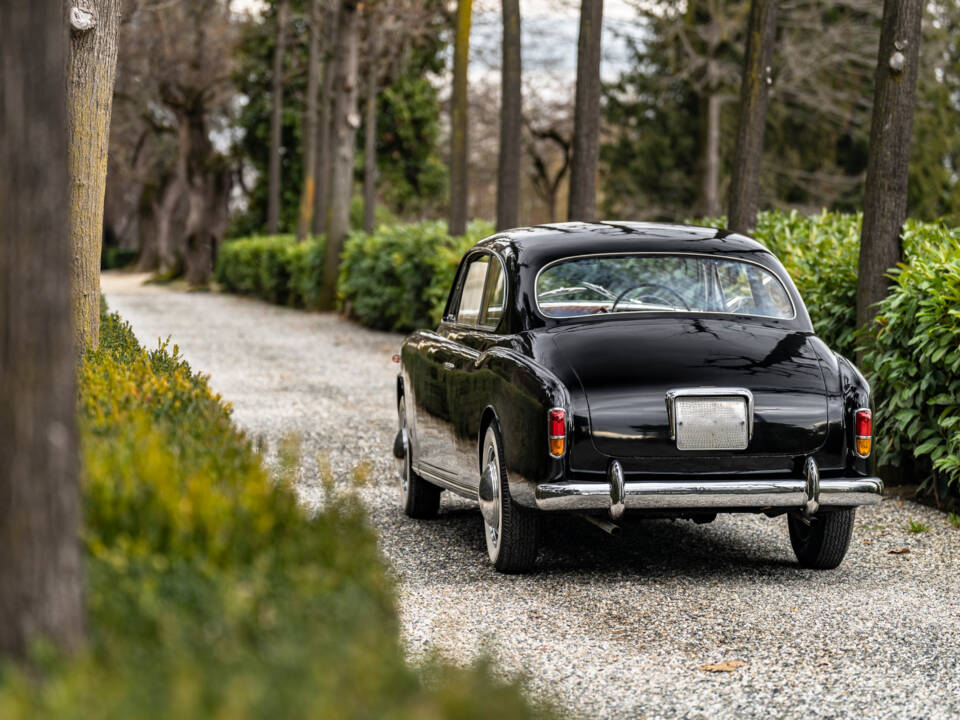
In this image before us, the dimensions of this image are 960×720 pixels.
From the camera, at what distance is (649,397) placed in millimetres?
6344

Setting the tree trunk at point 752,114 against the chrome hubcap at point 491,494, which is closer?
the chrome hubcap at point 491,494

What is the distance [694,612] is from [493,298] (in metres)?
2.39

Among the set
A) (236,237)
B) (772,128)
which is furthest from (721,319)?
(236,237)

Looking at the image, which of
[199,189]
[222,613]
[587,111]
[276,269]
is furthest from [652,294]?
[199,189]

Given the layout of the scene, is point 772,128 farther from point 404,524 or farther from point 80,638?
point 80,638

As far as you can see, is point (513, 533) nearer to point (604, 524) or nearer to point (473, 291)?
point (604, 524)

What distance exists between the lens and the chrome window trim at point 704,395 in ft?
20.8

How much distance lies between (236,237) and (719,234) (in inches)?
1782

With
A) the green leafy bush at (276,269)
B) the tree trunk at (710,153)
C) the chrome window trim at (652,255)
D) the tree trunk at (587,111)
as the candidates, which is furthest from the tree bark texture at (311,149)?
the chrome window trim at (652,255)

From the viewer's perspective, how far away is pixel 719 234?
26.0 feet

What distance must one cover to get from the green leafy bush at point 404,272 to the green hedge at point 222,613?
57.7 ft

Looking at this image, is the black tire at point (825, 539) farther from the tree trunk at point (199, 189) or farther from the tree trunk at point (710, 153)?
the tree trunk at point (199, 189)

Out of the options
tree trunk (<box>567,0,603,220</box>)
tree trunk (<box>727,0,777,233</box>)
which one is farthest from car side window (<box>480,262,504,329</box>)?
tree trunk (<box>567,0,603,220</box>)

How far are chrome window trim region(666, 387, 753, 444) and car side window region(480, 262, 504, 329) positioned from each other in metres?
1.38
